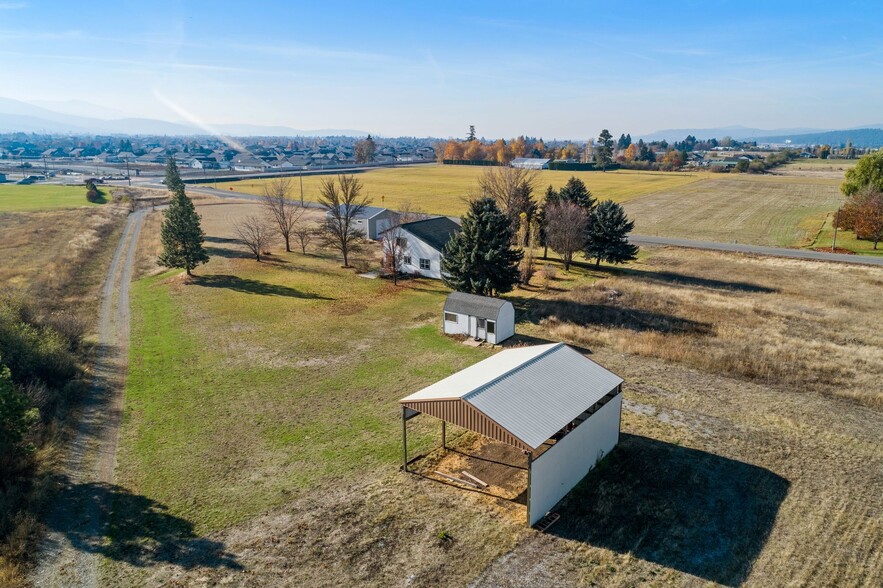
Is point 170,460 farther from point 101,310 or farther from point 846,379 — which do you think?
point 846,379

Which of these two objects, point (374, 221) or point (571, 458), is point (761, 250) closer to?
point (374, 221)

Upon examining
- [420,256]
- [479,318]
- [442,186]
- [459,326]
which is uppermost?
[442,186]

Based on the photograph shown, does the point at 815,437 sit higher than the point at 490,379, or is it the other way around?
the point at 490,379

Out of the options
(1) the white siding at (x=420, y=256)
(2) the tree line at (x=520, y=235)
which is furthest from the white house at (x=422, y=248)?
(2) the tree line at (x=520, y=235)

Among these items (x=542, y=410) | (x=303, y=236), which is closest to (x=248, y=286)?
(x=303, y=236)

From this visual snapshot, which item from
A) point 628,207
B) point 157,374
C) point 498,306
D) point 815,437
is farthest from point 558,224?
point 628,207

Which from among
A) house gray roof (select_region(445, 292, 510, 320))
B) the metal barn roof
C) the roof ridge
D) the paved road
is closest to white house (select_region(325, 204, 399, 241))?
the paved road

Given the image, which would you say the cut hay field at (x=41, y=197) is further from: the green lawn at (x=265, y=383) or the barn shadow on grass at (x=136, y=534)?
the barn shadow on grass at (x=136, y=534)
